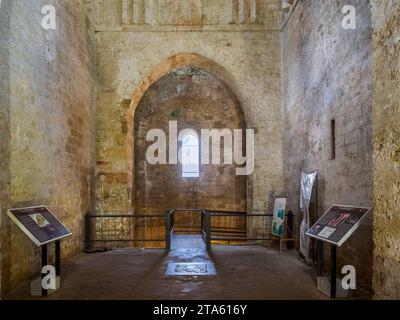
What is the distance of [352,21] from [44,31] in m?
5.31

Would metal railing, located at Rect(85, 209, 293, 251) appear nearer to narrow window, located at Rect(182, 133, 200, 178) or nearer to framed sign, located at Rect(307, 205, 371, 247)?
narrow window, located at Rect(182, 133, 200, 178)

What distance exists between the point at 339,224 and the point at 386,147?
47.5 inches

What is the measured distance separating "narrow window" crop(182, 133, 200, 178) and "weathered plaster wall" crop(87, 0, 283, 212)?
476 centimetres

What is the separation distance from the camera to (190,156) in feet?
47.2

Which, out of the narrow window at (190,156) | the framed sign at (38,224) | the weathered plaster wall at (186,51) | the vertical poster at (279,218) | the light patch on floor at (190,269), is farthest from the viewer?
the narrow window at (190,156)

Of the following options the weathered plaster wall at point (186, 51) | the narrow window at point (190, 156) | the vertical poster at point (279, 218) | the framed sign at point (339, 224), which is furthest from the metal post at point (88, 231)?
the narrow window at point (190, 156)

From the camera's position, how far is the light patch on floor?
6125mm

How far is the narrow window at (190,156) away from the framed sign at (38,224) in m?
9.08

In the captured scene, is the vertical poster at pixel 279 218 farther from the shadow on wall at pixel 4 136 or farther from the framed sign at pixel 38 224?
the shadow on wall at pixel 4 136

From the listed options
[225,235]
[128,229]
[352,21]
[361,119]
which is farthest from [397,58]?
[225,235]

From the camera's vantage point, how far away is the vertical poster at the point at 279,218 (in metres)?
8.09

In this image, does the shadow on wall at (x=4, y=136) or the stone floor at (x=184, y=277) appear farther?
the stone floor at (x=184, y=277)

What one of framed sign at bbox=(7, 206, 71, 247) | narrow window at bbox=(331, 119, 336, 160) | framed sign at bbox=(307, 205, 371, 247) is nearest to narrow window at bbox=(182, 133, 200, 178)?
narrow window at bbox=(331, 119, 336, 160)
